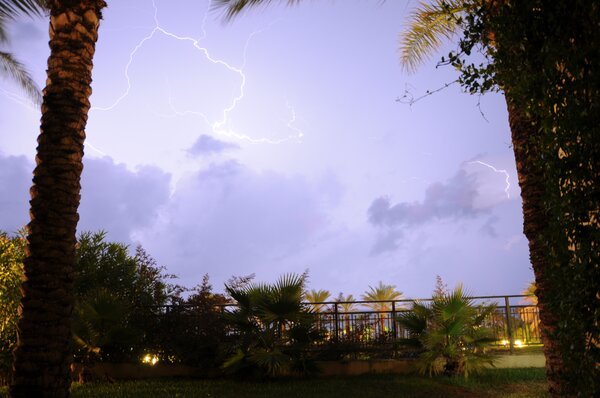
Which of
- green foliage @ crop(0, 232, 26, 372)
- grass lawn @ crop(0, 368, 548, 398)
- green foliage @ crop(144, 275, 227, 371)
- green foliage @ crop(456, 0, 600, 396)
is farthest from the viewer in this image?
green foliage @ crop(144, 275, 227, 371)

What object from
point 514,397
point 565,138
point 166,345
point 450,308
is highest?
point 565,138

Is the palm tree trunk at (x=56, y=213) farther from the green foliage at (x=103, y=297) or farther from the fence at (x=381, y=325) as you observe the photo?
the fence at (x=381, y=325)

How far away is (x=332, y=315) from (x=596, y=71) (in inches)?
487

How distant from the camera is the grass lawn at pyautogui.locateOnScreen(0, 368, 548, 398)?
34.1 feet

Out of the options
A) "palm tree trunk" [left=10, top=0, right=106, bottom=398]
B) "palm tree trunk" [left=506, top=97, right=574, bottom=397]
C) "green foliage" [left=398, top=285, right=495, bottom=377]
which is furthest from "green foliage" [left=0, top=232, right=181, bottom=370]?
"palm tree trunk" [left=506, top=97, right=574, bottom=397]

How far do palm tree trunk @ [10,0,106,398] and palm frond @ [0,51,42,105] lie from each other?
500 inches

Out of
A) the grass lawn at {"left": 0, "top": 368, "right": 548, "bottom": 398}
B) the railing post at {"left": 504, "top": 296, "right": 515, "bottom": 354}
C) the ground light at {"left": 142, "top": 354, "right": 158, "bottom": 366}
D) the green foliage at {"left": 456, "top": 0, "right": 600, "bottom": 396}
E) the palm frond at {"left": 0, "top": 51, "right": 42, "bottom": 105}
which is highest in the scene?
the palm frond at {"left": 0, "top": 51, "right": 42, "bottom": 105}

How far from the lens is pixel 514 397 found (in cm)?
995

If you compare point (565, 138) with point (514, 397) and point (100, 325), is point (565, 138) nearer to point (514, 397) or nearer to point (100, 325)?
point (514, 397)

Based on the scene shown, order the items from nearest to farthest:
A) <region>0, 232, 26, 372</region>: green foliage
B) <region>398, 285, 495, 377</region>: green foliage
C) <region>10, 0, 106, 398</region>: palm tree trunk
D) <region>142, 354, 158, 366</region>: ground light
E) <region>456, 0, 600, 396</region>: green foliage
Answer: <region>456, 0, 600, 396</region>: green foliage, <region>10, 0, 106, 398</region>: palm tree trunk, <region>0, 232, 26, 372</region>: green foliage, <region>398, 285, 495, 377</region>: green foliage, <region>142, 354, 158, 366</region>: ground light

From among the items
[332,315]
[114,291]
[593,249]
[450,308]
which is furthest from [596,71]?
[114,291]

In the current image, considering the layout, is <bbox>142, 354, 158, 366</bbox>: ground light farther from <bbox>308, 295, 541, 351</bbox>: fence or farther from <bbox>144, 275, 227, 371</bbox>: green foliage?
<bbox>308, 295, 541, 351</bbox>: fence

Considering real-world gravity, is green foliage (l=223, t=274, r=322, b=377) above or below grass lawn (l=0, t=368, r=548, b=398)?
above

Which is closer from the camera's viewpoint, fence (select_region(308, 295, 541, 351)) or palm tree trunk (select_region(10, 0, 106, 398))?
palm tree trunk (select_region(10, 0, 106, 398))
